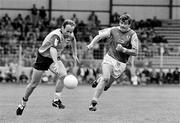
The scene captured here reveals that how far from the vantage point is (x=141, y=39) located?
39719 mm

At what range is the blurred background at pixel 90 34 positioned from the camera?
117ft

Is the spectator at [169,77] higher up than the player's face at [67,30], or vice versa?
the player's face at [67,30]

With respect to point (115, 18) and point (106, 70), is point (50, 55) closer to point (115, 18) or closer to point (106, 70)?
point (106, 70)

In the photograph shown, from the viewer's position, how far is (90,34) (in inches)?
1565

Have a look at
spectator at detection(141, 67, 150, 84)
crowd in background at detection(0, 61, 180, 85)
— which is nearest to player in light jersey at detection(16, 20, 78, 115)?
crowd in background at detection(0, 61, 180, 85)

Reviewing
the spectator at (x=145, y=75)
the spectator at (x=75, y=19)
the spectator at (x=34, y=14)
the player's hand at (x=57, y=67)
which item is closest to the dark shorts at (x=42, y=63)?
the player's hand at (x=57, y=67)

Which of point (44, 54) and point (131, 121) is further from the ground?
point (44, 54)

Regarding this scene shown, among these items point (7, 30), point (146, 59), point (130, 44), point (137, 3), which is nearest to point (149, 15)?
point (137, 3)

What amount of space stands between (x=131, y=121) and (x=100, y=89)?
54.1 inches

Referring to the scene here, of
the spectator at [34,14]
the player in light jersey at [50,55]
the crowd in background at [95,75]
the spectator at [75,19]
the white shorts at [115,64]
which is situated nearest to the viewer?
the player in light jersey at [50,55]

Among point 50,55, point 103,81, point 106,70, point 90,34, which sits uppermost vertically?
point 50,55

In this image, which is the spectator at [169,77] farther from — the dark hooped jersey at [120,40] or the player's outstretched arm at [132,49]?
the player's outstretched arm at [132,49]

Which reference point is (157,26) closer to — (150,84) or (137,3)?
(137,3)

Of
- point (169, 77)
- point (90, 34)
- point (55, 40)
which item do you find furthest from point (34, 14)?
point (55, 40)
